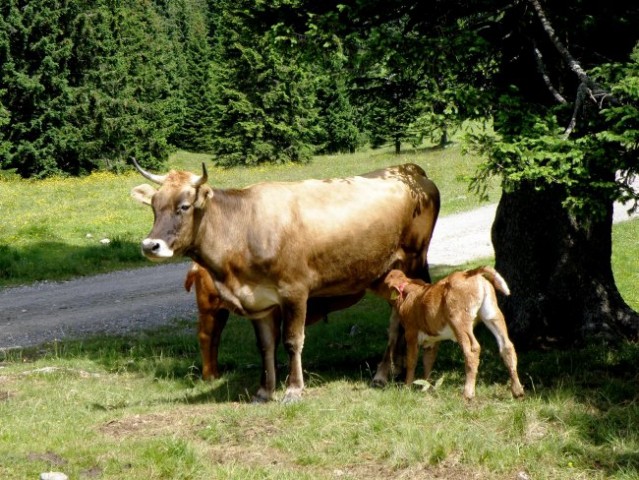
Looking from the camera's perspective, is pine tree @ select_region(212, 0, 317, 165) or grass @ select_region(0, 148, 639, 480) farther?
pine tree @ select_region(212, 0, 317, 165)

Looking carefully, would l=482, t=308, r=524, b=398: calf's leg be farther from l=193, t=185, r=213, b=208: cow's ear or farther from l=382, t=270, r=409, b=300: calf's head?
l=193, t=185, r=213, b=208: cow's ear

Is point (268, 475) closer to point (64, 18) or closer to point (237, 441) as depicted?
point (237, 441)

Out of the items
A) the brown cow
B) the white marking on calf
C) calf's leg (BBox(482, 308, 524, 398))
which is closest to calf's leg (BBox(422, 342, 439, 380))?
the white marking on calf

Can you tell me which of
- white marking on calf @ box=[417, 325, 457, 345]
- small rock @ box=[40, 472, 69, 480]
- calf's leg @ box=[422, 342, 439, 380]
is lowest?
calf's leg @ box=[422, 342, 439, 380]

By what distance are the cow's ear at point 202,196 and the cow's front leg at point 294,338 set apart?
4.67 ft

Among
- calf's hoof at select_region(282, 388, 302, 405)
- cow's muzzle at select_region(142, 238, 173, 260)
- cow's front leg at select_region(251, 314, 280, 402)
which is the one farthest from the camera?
cow's front leg at select_region(251, 314, 280, 402)

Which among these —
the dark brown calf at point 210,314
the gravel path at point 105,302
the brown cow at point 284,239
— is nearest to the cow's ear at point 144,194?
the brown cow at point 284,239

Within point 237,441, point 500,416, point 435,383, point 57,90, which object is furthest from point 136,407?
point 57,90

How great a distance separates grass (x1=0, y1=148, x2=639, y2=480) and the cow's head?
69.9 inches

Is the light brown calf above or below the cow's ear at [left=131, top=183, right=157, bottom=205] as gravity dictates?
below

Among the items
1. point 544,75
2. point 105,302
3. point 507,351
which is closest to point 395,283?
point 507,351

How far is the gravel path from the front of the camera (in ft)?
45.4

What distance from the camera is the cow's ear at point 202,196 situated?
798 cm

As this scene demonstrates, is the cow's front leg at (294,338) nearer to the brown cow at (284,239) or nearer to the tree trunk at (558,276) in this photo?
the brown cow at (284,239)
